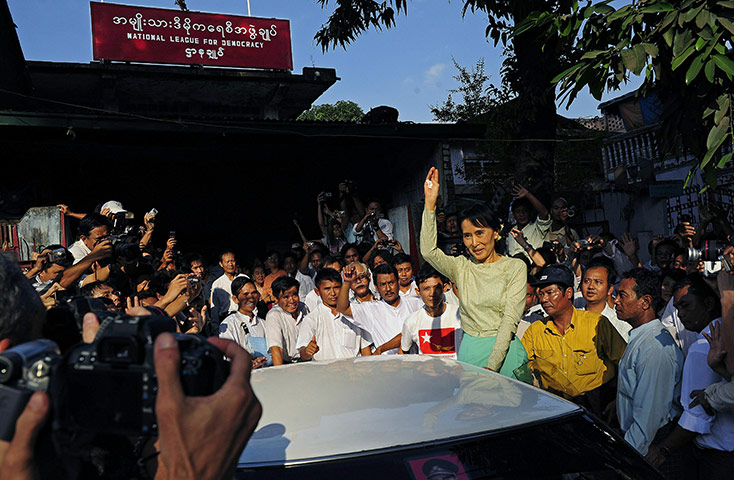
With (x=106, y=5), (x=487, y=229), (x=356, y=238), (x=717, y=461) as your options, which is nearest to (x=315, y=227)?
(x=356, y=238)

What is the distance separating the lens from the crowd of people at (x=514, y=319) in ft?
11.2

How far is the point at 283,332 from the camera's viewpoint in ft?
19.8

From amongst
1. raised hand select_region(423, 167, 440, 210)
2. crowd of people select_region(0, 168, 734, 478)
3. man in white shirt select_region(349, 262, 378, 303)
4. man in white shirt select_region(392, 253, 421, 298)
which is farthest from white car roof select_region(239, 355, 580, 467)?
man in white shirt select_region(392, 253, 421, 298)

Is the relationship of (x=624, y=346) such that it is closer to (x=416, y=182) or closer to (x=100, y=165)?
(x=416, y=182)

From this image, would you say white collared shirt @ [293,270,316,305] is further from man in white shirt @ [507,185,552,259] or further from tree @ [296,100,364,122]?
tree @ [296,100,364,122]

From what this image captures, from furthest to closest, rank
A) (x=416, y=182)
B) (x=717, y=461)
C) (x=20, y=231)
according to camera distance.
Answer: (x=416, y=182)
(x=20, y=231)
(x=717, y=461)

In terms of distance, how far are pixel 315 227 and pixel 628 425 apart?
36.8ft

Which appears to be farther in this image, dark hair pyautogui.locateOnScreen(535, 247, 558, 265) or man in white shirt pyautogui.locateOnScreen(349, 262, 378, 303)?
dark hair pyautogui.locateOnScreen(535, 247, 558, 265)

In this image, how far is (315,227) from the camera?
1463cm

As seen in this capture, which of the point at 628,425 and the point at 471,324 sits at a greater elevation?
the point at 471,324

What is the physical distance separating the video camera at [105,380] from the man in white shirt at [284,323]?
179 inches

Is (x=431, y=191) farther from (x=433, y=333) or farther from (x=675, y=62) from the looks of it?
(x=675, y=62)

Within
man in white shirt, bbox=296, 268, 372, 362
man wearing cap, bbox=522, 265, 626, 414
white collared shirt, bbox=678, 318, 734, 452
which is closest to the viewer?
white collared shirt, bbox=678, 318, 734, 452

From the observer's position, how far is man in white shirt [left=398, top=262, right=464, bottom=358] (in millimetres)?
4879
